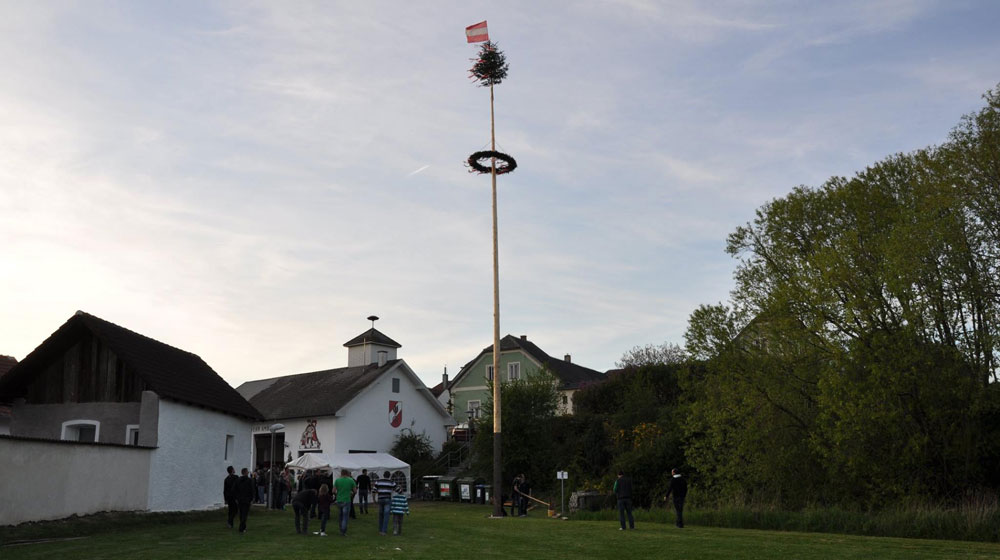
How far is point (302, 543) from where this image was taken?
715 inches

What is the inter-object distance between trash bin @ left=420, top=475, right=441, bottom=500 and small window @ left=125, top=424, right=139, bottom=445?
2252 centimetres

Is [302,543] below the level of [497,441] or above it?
below

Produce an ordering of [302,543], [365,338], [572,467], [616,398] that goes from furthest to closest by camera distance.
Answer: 1. [365,338]
2. [616,398]
3. [572,467]
4. [302,543]

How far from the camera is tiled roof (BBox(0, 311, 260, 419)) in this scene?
27250mm

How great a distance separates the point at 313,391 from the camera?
54875mm

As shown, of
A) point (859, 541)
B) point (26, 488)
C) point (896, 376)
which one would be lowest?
point (859, 541)

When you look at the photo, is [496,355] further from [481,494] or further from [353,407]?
[353,407]

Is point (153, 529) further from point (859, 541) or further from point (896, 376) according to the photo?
point (896, 376)

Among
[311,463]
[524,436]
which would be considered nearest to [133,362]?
[311,463]

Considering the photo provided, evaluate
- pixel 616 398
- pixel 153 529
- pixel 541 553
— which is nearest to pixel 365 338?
pixel 616 398

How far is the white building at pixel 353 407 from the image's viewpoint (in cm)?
5056

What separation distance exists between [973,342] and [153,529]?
2533 cm

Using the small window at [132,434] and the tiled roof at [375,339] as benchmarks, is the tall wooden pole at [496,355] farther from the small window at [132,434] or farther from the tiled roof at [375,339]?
the tiled roof at [375,339]

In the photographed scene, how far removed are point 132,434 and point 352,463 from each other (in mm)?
17188
